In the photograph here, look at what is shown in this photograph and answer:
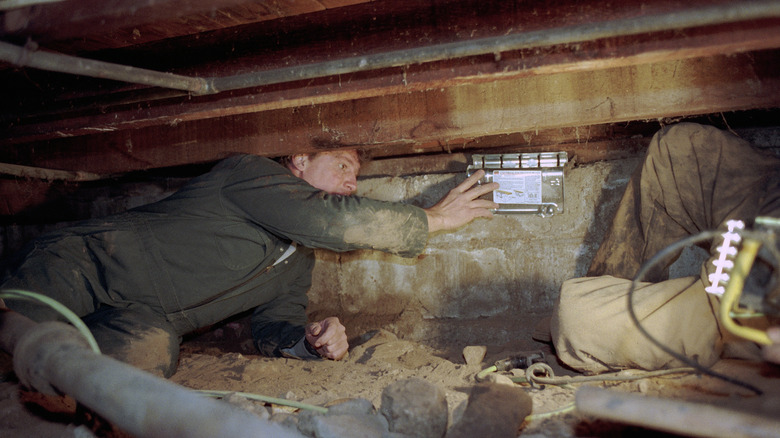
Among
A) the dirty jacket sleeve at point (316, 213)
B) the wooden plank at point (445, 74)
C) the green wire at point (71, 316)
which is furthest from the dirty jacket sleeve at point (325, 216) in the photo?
the green wire at point (71, 316)

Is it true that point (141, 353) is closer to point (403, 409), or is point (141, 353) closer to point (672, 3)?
point (403, 409)

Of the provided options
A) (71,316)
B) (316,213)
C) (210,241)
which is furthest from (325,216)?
(71,316)

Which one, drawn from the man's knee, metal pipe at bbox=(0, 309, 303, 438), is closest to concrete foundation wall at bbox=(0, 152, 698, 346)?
the man's knee

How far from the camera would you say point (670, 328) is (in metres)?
1.72

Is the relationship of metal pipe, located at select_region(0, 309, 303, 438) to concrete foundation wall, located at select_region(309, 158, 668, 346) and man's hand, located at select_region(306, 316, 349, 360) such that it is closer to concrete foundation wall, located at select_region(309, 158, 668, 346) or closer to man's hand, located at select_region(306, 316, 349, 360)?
man's hand, located at select_region(306, 316, 349, 360)

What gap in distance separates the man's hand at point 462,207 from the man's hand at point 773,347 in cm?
144

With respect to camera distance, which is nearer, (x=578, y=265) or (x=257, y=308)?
(x=578, y=265)

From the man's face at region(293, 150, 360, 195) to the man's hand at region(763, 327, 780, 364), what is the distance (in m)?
2.15

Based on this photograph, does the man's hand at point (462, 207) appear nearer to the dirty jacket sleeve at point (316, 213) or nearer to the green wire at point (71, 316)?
the dirty jacket sleeve at point (316, 213)

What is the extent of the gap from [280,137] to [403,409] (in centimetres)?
178

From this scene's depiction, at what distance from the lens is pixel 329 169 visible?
282 centimetres

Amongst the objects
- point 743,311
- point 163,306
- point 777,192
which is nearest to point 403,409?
point 743,311

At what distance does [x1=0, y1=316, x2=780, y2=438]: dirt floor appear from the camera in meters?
1.43

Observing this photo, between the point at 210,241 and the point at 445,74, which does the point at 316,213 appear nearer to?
the point at 210,241
